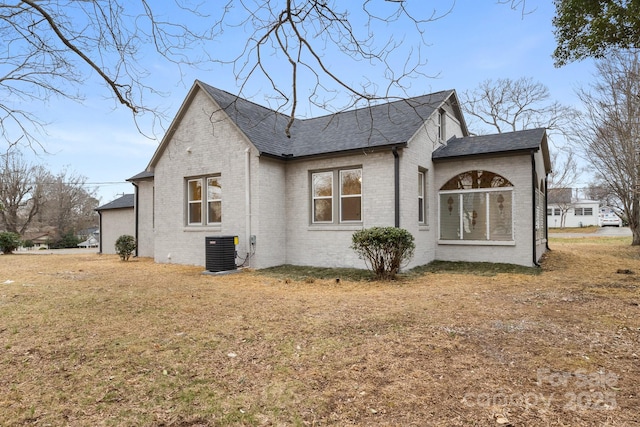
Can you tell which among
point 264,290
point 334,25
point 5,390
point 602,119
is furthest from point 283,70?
point 602,119

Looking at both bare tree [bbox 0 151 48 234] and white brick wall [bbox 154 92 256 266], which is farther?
bare tree [bbox 0 151 48 234]

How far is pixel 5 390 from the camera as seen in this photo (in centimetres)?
330

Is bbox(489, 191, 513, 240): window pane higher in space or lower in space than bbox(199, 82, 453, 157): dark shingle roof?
lower

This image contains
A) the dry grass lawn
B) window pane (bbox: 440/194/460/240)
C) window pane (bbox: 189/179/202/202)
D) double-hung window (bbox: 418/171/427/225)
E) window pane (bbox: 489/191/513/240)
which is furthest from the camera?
window pane (bbox: 189/179/202/202)

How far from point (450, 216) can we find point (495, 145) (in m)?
2.65

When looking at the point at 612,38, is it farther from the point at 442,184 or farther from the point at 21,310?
the point at 21,310

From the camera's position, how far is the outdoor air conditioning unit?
1096cm

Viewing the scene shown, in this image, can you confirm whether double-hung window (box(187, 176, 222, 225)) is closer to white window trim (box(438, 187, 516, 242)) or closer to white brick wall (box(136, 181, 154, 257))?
white brick wall (box(136, 181, 154, 257))

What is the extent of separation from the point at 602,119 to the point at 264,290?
16.1 meters

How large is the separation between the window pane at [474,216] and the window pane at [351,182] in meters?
3.63

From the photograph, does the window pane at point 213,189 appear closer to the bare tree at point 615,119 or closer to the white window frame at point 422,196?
the white window frame at point 422,196

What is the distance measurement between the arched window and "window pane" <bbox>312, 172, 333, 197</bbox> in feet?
12.6

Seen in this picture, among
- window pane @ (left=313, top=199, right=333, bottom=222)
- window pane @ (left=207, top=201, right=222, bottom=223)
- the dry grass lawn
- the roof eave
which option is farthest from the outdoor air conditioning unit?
the dry grass lawn

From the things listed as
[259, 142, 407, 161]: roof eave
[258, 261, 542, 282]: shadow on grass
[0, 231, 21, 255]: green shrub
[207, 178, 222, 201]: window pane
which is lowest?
[258, 261, 542, 282]: shadow on grass
